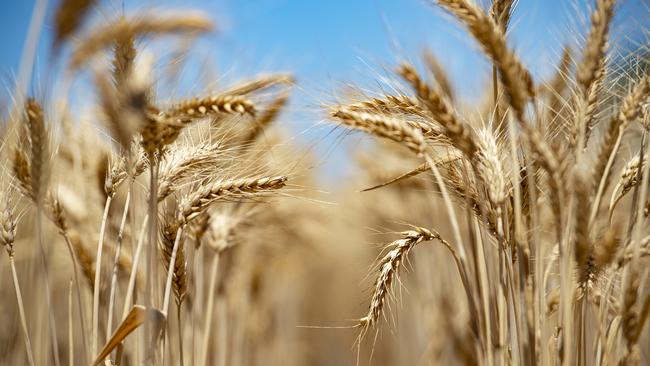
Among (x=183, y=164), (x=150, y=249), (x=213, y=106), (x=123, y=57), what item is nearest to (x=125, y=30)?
(x=123, y=57)

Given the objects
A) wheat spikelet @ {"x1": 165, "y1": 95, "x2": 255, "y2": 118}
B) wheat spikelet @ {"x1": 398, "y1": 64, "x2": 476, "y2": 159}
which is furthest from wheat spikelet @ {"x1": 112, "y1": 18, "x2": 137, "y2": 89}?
wheat spikelet @ {"x1": 398, "y1": 64, "x2": 476, "y2": 159}

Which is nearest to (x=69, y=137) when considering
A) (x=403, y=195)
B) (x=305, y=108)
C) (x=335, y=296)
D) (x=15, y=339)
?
(x=15, y=339)

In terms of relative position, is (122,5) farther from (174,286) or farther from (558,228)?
(558,228)

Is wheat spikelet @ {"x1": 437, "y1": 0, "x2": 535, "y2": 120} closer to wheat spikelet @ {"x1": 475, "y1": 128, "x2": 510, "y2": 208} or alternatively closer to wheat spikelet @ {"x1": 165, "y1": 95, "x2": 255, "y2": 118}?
wheat spikelet @ {"x1": 475, "y1": 128, "x2": 510, "y2": 208}

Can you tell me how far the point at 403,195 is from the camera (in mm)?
3336

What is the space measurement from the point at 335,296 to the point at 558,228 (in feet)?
20.3

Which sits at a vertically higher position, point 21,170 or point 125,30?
point 125,30

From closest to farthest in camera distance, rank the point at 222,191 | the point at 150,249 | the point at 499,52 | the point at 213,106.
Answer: the point at 499,52 → the point at 150,249 → the point at 213,106 → the point at 222,191

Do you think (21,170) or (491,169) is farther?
(21,170)

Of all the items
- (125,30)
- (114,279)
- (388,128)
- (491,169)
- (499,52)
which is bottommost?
(114,279)

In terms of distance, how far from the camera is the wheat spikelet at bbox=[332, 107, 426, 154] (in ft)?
4.25

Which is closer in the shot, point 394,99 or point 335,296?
point 394,99

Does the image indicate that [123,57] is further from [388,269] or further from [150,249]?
[388,269]

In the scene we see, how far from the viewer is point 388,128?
1322 mm
